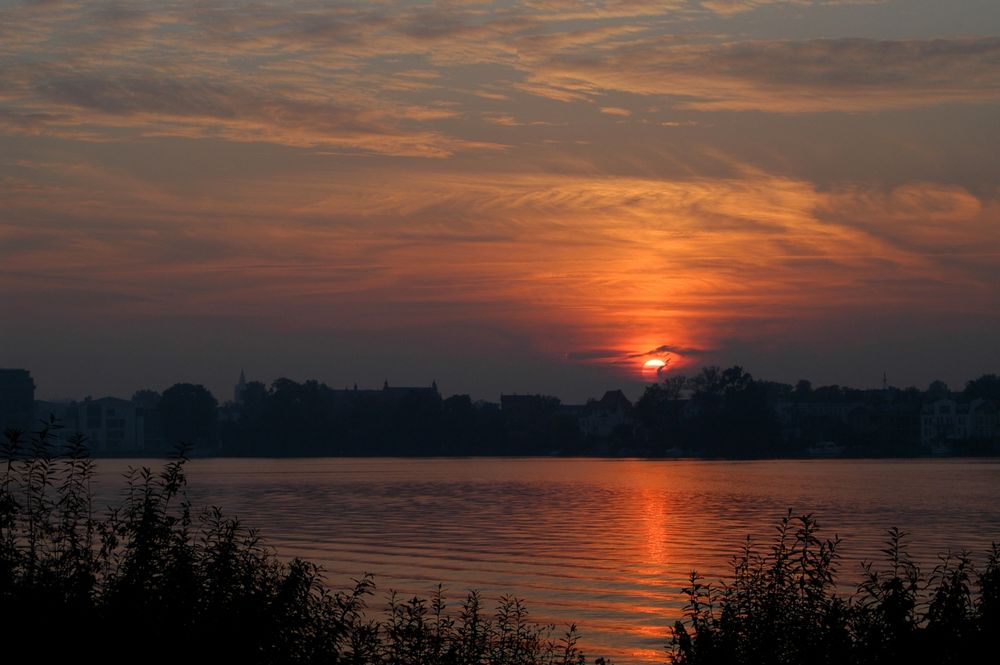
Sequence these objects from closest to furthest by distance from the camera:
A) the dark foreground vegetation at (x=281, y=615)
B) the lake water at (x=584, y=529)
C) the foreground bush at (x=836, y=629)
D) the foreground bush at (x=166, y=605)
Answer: the foreground bush at (x=836, y=629), the dark foreground vegetation at (x=281, y=615), the foreground bush at (x=166, y=605), the lake water at (x=584, y=529)

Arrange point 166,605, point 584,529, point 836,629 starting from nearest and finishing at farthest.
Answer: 1. point 836,629
2. point 166,605
3. point 584,529

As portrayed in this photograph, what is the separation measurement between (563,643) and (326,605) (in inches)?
549

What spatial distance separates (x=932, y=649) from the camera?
1686cm

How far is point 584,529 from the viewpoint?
2832 inches

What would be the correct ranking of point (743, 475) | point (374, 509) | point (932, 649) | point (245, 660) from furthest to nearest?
point (743, 475), point (374, 509), point (245, 660), point (932, 649)

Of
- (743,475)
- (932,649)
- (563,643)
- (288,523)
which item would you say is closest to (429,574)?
(563,643)

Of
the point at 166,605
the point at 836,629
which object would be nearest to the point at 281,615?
the point at 166,605

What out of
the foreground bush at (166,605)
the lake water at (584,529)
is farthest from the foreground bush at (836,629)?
the lake water at (584,529)

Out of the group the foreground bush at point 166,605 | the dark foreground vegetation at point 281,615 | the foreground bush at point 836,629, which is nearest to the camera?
the foreground bush at point 836,629

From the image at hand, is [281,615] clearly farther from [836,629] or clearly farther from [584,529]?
[584,529]

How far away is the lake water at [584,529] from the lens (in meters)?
43.8

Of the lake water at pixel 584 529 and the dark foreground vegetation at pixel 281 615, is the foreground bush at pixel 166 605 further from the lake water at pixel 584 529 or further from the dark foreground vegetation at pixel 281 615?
the lake water at pixel 584 529

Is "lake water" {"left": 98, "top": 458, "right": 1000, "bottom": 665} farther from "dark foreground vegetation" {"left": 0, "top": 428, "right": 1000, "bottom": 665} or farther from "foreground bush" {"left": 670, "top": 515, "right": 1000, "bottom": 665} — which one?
"foreground bush" {"left": 670, "top": 515, "right": 1000, "bottom": 665}

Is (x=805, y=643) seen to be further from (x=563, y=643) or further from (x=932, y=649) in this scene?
(x=563, y=643)
